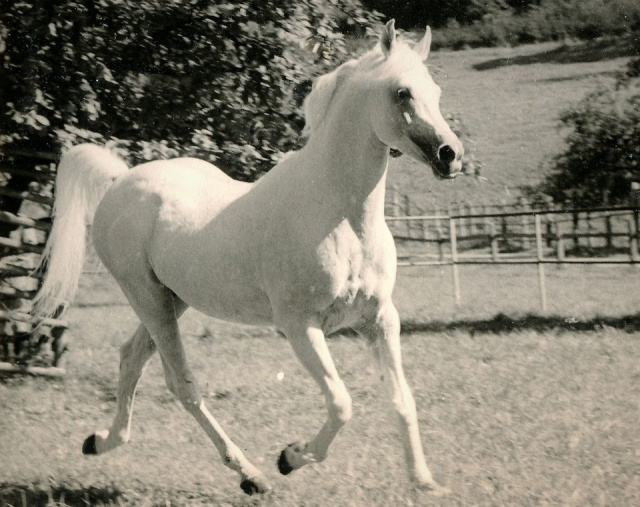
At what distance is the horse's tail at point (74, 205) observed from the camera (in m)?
3.60

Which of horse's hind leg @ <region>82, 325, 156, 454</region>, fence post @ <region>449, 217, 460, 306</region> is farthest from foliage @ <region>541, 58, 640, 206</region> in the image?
horse's hind leg @ <region>82, 325, 156, 454</region>

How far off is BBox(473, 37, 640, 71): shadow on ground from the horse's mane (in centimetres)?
72

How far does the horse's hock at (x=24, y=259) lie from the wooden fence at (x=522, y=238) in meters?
2.03

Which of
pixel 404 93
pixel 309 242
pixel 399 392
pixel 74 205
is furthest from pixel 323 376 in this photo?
pixel 74 205

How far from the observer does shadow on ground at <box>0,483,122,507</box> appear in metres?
3.14

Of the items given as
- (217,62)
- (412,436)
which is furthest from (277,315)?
(217,62)

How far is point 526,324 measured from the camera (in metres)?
3.27

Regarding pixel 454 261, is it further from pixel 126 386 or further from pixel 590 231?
pixel 126 386

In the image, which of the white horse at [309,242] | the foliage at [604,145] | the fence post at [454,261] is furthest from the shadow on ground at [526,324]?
the white horse at [309,242]

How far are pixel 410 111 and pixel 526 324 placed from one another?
48.1 inches

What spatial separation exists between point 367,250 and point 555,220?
3.31ft

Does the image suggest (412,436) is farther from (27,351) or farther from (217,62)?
(27,351)

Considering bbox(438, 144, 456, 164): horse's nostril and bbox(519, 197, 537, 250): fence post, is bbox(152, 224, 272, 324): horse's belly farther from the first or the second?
bbox(519, 197, 537, 250): fence post

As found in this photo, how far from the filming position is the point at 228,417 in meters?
3.38
